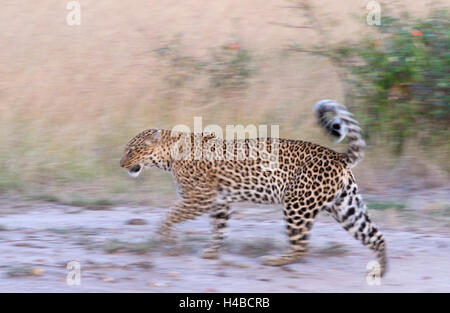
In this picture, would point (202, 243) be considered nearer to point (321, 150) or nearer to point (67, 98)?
point (321, 150)

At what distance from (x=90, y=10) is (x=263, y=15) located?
3.09m

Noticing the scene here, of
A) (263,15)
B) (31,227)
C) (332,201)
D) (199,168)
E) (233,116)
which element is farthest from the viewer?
(263,15)

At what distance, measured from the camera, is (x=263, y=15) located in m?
12.7

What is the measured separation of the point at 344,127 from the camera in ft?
18.5

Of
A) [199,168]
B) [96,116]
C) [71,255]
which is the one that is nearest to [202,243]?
[199,168]

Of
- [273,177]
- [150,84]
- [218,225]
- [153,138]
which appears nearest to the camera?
[273,177]

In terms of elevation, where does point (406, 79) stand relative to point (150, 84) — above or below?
below

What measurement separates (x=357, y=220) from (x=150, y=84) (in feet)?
19.5

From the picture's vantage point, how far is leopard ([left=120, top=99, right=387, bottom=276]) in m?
5.65
